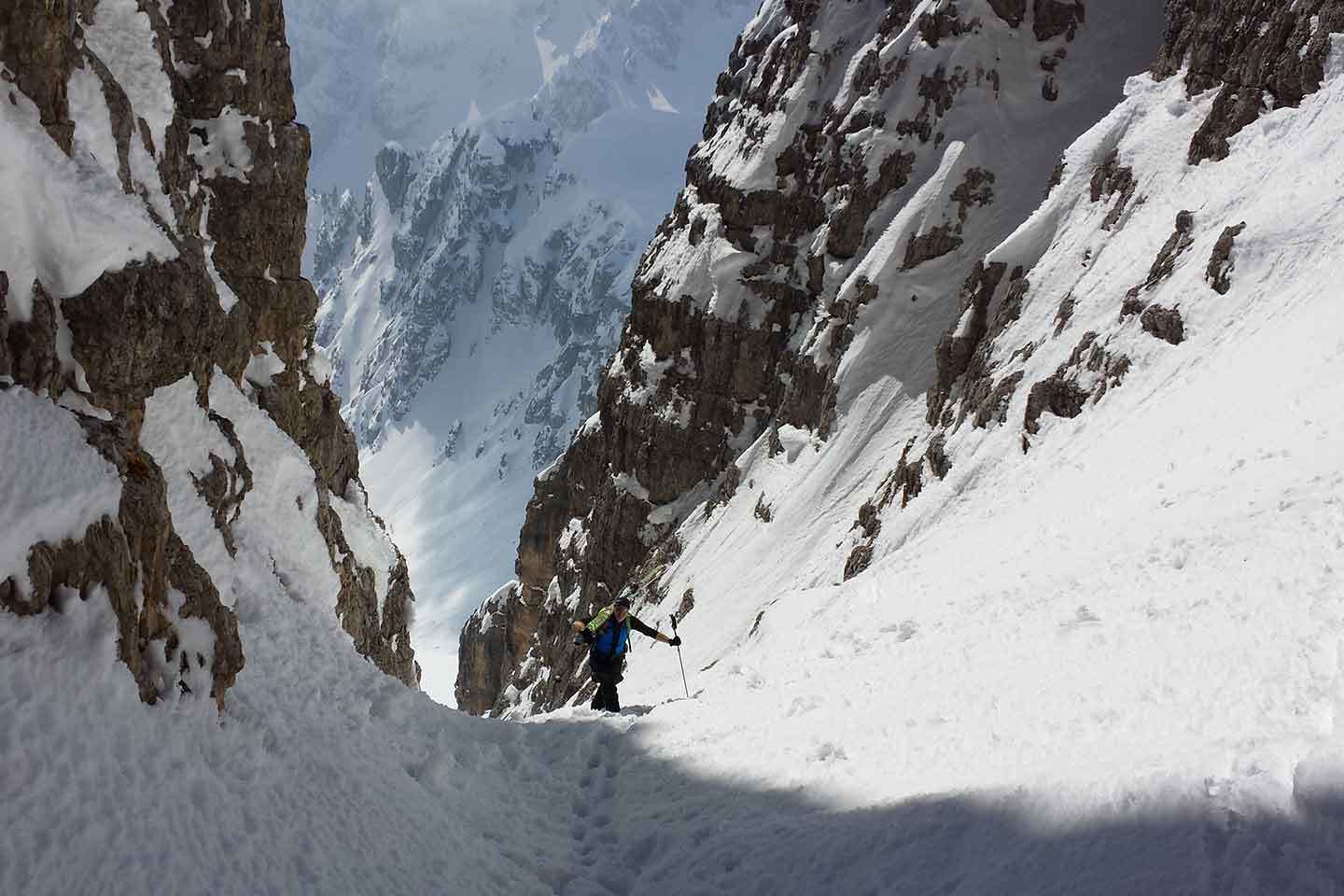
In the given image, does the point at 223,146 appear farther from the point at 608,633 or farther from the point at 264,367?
the point at 608,633

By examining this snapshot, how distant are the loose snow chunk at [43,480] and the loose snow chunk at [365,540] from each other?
2123 cm

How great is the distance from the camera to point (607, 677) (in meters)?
15.2

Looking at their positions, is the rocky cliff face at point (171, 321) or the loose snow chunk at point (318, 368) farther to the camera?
the loose snow chunk at point (318, 368)

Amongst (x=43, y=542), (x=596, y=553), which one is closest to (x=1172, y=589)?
(x=43, y=542)

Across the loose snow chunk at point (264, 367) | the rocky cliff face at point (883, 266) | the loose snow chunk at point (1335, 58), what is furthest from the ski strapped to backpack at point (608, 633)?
the loose snow chunk at point (1335, 58)

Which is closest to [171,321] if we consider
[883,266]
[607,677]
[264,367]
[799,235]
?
[607,677]

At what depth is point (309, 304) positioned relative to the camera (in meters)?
30.5

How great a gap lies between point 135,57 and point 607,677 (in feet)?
57.6

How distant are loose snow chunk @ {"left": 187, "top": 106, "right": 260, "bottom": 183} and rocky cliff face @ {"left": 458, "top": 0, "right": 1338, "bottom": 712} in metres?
22.1

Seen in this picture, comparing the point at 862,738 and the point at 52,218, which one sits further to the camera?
the point at 862,738

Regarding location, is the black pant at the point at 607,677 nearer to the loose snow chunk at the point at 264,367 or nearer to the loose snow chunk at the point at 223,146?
the loose snow chunk at the point at 264,367

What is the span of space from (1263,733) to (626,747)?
7.46 metres

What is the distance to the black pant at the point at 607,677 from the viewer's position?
15.2 metres

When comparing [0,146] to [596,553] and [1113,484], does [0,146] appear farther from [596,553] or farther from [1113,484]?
[596,553]
